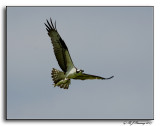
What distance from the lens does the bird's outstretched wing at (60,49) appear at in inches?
455

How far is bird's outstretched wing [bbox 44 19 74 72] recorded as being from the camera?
11562 mm

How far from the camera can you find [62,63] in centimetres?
1162

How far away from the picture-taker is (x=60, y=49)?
1159 centimetres

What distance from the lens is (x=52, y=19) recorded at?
11391mm

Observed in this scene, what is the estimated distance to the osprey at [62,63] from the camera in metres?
11.6

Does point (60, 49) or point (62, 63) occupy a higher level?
point (60, 49)

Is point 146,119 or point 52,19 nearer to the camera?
point 146,119

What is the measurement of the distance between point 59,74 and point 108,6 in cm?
167

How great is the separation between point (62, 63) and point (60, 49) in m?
0.26

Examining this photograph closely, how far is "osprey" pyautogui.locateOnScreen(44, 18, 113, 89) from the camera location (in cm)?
1155
